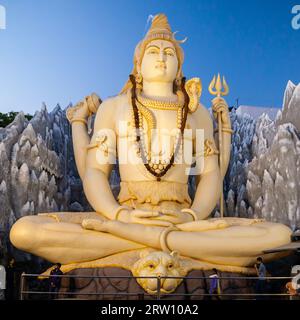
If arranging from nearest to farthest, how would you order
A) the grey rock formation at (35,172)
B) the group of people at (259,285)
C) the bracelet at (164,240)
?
the group of people at (259,285) < the bracelet at (164,240) < the grey rock formation at (35,172)

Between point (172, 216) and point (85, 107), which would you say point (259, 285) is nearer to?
point (172, 216)

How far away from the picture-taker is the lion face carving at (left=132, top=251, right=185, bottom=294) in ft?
24.9

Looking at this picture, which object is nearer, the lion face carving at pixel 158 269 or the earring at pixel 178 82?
the lion face carving at pixel 158 269

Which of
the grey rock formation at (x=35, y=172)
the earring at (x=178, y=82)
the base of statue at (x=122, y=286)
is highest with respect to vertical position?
the earring at (x=178, y=82)

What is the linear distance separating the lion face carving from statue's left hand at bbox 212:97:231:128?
286cm

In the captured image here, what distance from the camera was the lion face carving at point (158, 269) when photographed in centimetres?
760

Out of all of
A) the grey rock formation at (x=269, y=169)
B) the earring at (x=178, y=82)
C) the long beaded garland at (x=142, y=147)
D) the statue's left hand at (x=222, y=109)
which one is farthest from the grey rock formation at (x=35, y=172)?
the statue's left hand at (x=222, y=109)

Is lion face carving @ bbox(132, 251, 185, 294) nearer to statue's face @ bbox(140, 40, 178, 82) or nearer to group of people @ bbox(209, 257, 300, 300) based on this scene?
group of people @ bbox(209, 257, 300, 300)

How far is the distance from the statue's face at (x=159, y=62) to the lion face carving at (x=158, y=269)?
3.07 meters

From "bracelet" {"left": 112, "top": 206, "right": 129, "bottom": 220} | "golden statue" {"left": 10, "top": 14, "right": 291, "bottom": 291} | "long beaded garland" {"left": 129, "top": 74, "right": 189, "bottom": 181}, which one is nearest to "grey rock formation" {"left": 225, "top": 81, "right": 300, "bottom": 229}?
"golden statue" {"left": 10, "top": 14, "right": 291, "bottom": 291}

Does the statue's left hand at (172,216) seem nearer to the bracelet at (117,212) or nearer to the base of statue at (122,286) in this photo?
the bracelet at (117,212)

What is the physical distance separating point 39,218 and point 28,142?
2.63 metres

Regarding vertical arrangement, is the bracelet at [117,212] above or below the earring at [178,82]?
below
